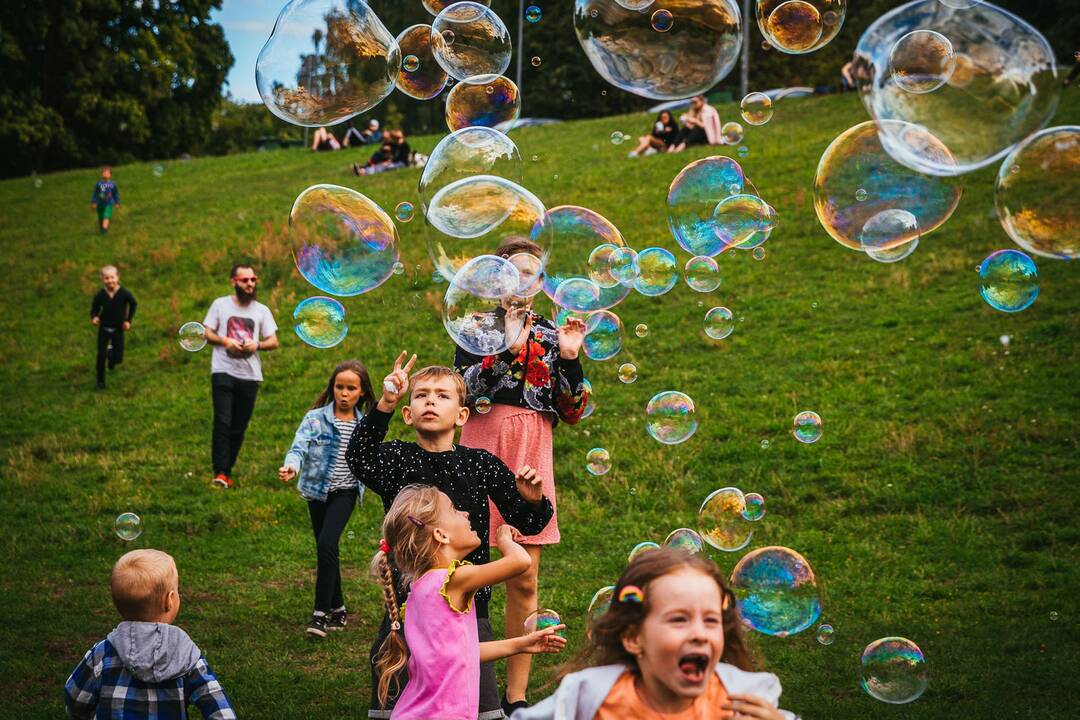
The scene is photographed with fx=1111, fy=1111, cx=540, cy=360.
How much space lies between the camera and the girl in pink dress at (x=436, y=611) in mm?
3629

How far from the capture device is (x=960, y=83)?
4.38m

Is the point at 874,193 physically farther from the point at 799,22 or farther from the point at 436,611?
the point at 436,611

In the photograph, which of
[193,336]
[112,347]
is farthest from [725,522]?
[112,347]

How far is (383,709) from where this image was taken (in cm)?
403

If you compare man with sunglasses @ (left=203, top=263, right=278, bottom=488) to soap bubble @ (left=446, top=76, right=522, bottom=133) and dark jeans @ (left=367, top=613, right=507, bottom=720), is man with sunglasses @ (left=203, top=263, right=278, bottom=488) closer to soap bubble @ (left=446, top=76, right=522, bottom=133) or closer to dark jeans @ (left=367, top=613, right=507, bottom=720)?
soap bubble @ (left=446, top=76, right=522, bottom=133)

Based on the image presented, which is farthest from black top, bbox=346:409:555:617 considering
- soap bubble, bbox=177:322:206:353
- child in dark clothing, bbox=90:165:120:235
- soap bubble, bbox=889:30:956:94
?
child in dark clothing, bbox=90:165:120:235

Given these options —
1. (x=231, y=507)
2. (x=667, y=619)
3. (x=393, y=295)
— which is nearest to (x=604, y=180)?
(x=393, y=295)

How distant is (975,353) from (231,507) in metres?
7.29

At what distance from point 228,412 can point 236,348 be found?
65 cm

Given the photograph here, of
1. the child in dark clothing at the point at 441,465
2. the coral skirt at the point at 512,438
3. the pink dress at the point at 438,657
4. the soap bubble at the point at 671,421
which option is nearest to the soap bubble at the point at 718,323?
the soap bubble at the point at 671,421

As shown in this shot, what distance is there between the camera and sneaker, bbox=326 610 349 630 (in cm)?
659

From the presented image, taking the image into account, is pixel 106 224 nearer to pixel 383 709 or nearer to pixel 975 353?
pixel 975 353

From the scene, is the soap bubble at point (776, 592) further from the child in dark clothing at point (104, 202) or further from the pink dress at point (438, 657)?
the child in dark clothing at point (104, 202)

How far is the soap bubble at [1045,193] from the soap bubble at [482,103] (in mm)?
3172
